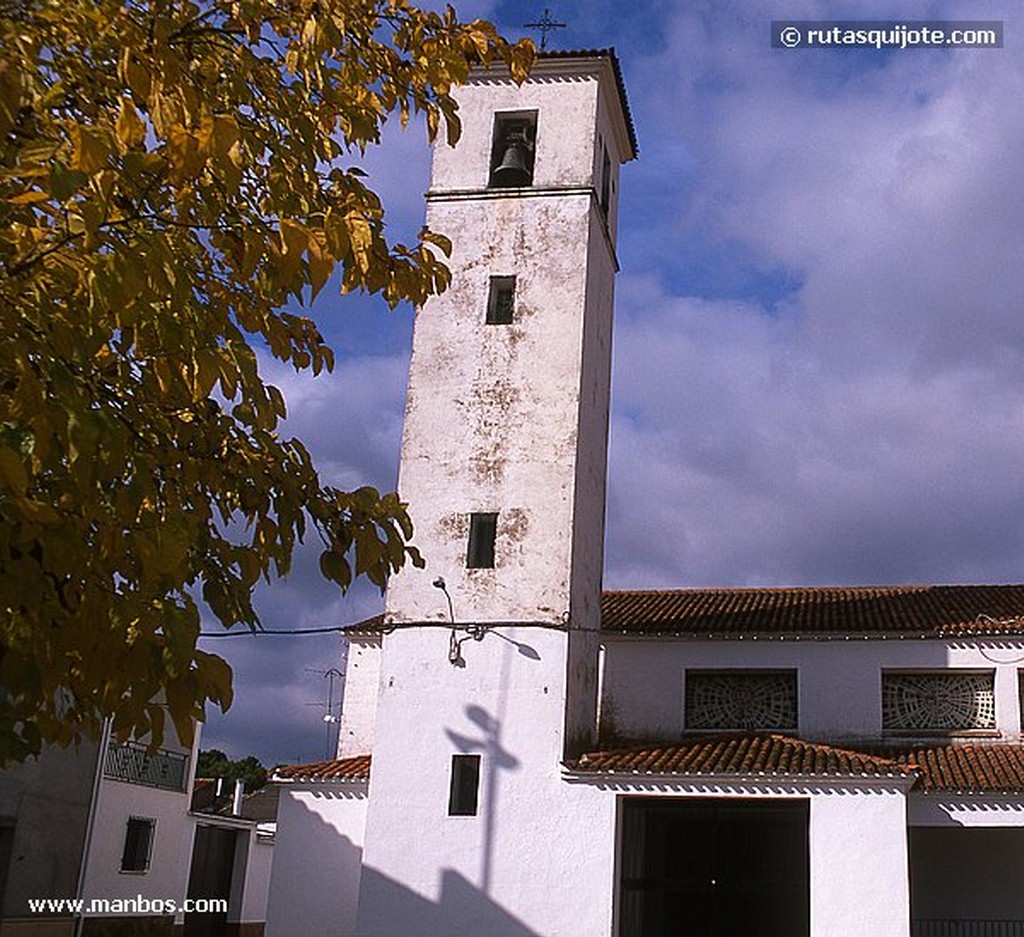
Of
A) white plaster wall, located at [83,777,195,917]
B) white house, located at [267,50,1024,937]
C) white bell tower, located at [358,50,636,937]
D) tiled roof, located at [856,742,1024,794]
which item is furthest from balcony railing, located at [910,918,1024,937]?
white plaster wall, located at [83,777,195,917]

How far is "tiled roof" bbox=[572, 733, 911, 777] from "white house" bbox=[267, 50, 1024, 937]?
0.18 ft

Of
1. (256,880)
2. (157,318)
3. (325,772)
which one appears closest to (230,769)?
(256,880)

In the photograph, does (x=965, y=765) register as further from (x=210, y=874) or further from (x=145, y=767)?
(x=210, y=874)

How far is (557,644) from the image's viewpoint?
1739cm

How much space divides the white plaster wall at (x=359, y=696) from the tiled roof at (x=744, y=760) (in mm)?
5234

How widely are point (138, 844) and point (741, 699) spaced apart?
13251 millimetres

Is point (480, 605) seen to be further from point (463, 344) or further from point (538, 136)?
point (538, 136)

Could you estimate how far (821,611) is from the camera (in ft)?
69.4

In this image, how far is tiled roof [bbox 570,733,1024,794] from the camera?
16.1m

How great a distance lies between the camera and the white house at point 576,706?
1636 cm

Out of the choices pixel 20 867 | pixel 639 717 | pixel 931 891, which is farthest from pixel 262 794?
pixel 931 891

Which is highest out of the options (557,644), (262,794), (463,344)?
(463,344)

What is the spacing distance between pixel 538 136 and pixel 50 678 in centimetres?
1746

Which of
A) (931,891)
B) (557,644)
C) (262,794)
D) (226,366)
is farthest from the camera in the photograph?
(262,794)
